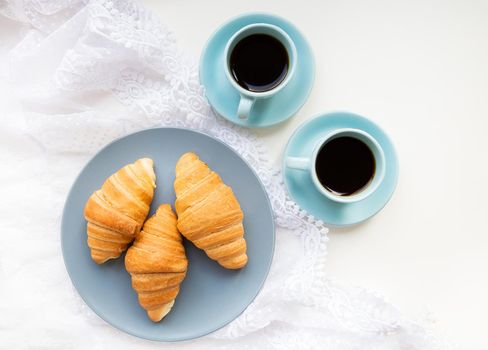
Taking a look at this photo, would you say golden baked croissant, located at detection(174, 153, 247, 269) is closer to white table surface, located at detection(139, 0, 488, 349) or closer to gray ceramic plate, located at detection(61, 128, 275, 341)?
gray ceramic plate, located at detection(61, 128, 275, 341)

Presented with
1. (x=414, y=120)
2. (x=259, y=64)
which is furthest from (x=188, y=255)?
(x=414, y=120)

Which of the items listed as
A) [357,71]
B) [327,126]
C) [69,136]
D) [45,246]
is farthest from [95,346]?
[357,71]

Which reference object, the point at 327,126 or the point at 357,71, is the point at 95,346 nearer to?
the point at 327,126

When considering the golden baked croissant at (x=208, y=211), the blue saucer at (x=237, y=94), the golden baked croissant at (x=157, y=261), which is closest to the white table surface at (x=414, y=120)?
the blue saucer at (x=237, y=94)

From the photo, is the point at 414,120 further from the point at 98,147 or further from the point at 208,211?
the point at 98,147

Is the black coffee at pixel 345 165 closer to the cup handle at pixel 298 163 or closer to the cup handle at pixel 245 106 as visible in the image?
the cup handle at pixel 298 163

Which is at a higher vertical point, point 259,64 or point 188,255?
point 259,64
